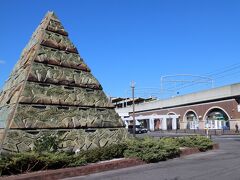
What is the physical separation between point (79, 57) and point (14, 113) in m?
4.98

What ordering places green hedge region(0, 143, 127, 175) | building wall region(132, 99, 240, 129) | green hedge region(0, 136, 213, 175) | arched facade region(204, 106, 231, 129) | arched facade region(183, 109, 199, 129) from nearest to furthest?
green hedge region(0, 143, 127, 175) < green hedge region(0, 136, 213, 175) < building wall region(132, 99, 240, 129) < arched facade region(204, 106, 231, 129) < arched facade region(183, 109, 199, 129)

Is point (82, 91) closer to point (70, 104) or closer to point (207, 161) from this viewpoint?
point (70, 104)

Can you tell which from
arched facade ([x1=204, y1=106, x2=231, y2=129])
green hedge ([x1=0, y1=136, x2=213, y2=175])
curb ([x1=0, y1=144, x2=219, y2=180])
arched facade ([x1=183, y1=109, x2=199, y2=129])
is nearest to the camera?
Result: curb ([x1=0, y1=144, x2=219, y2=180])

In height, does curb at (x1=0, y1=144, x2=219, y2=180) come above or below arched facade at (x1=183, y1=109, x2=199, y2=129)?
below

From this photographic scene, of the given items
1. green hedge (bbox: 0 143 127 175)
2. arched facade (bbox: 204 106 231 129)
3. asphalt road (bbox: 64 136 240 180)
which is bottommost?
asphalt road (bbox: 64 136 240 180)

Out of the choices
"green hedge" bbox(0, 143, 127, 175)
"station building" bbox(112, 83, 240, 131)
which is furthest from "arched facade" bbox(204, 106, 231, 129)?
"green hedge" bbox(0, 143, 127, 175)

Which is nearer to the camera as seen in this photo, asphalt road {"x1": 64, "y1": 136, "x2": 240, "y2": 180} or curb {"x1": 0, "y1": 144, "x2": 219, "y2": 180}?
curb {"x1": 0, "y1": 144, "x2": 219, "y2": 180}

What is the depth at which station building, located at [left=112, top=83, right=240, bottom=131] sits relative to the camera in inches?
2378

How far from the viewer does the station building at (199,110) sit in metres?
60.4

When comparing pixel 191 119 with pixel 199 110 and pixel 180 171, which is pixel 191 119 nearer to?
pixel 199 110

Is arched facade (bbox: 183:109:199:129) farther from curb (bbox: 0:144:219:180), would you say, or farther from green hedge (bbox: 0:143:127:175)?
green hedge (bbox: 0:143:127:175)

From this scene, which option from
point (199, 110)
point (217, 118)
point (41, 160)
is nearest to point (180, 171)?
point (41, 160)

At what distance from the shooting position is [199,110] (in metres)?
70.4

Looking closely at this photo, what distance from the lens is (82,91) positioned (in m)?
17.2
